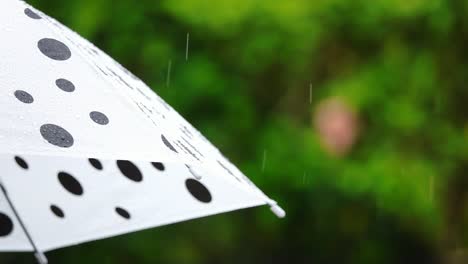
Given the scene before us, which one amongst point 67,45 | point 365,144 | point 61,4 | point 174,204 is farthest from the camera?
point 365,144

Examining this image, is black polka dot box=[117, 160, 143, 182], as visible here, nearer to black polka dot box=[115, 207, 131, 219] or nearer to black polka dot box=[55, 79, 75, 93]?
black polka dot box=[115, 207, 131, 219]

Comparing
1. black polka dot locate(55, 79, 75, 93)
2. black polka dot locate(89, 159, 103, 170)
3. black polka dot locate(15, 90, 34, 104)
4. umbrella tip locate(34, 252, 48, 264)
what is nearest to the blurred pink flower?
black polka dot locate(89, 159, 103, 170)

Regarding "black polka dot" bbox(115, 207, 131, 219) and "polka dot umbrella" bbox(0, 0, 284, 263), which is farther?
"black polka dot" bbox(115, 207, 131, 219)

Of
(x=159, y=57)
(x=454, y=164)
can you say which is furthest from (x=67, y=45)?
(x=454, y=164)

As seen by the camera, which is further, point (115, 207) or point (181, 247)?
point (181, 247)

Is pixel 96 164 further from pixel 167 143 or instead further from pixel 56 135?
pixel 56 135

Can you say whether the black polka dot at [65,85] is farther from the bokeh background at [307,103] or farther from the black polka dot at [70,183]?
the bokeh background at [307,103]

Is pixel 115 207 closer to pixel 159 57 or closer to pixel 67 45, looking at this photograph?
pixel 67 45
